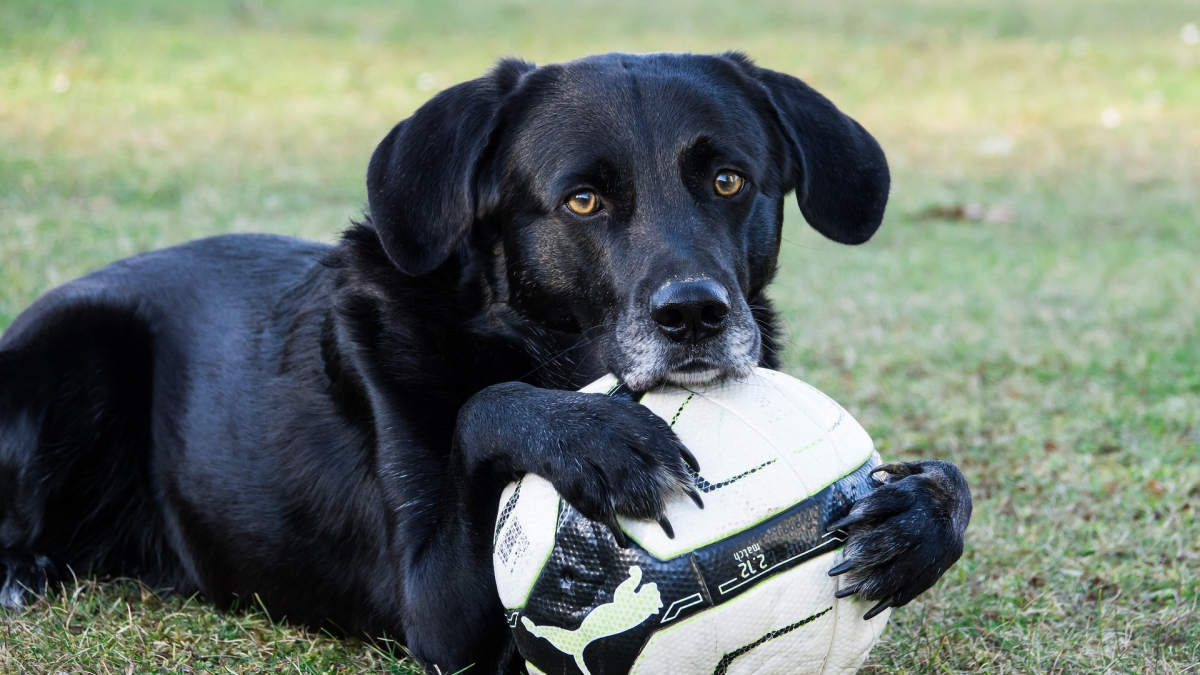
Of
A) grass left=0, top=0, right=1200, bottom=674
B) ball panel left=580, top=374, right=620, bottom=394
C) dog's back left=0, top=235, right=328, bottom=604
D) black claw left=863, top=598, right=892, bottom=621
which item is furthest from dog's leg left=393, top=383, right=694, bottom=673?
dog's back left=0, top=235, right=328, bottom=604

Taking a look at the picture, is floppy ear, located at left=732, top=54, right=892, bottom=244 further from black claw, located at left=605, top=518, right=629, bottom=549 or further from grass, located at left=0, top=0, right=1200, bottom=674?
black claw, located at left=605, top=518, right=629, bottom=549

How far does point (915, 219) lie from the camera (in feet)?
34.7

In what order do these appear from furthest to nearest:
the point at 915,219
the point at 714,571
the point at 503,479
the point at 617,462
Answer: the point at 915,219, the point at 503,479, the point at 617,462, the point at 714,571

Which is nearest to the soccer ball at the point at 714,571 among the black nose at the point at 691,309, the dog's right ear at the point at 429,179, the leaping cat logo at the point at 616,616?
the leaping cat logo at the point at 616,616

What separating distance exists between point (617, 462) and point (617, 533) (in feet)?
0.46

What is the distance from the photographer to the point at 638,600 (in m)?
2.29

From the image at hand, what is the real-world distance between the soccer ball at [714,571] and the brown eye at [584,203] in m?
0.76

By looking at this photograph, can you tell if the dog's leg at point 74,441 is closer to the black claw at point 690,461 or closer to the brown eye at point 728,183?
the brown eye at point 728,183

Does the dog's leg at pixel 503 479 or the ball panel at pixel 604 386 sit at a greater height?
the ball panel at pixel 604 386

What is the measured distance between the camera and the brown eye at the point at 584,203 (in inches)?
120

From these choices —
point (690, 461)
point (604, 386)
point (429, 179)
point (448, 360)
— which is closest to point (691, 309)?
point (604, 386)

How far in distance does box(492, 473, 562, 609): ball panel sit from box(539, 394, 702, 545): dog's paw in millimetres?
51

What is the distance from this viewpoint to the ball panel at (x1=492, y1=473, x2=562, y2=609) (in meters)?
2.41

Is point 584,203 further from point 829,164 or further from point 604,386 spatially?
point 829,164
